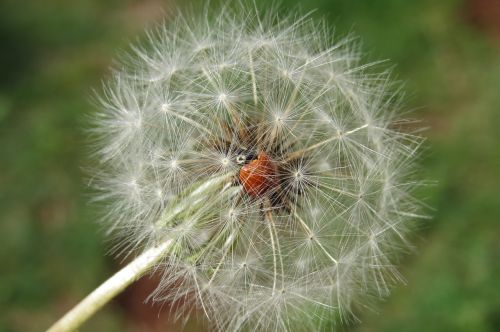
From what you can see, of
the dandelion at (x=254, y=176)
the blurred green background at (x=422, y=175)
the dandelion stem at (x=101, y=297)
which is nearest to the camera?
the dandelion stem at (x=101, y=297)

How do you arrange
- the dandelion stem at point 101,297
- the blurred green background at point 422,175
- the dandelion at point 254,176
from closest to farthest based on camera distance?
the dandelion stem at point 101,297, the dandelion at point 254,176, the blurred green background at point 422,175

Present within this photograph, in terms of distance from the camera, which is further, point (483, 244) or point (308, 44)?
point (483, 244)

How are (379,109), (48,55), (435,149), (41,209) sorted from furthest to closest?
(48,55) < (41,209) < (435,149) < (379,109)

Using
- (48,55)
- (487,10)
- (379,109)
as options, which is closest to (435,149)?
(487,10)

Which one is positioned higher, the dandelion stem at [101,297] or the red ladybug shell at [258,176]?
the red ladybug shell at [258,176]

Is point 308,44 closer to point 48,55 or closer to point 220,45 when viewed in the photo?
point 220,45

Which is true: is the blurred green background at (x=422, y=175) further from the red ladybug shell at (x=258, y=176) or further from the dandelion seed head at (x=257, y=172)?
the red ladybug shell at (x=258, y=176)

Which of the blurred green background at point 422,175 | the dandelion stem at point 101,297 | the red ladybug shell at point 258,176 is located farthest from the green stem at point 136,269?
the blurred green background at point 422,175
